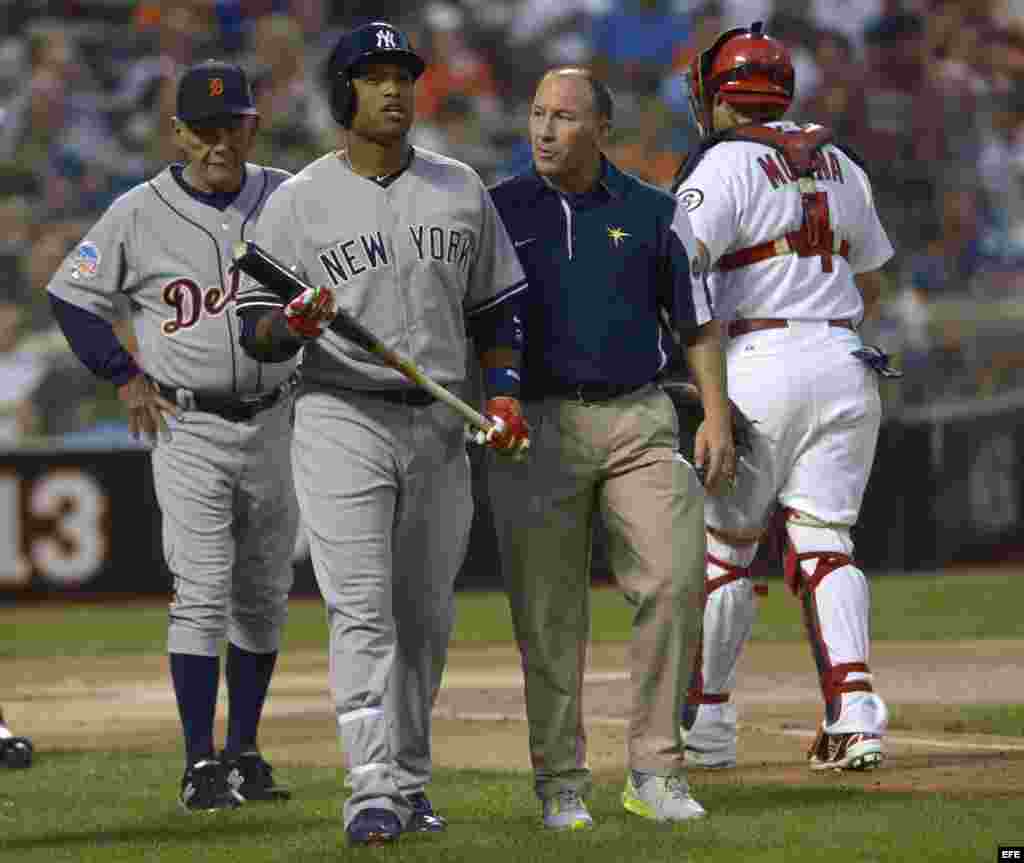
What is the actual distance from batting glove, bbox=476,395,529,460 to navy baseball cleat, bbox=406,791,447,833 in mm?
1024

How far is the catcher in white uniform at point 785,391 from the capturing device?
6.79m

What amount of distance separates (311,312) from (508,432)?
625 millimetres

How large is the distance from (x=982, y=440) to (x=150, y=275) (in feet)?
32.4

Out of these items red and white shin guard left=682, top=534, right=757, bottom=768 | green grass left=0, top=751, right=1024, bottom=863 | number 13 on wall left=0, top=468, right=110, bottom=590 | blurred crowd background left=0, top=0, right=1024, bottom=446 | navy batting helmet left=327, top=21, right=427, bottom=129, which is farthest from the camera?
blurred crowd background left=0, top=0, right=1024, bottom=446

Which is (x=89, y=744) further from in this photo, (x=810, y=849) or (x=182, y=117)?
(x=810, y=849)

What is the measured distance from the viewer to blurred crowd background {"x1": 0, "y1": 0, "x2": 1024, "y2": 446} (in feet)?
49.6

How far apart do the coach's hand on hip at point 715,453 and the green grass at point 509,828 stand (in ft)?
3.12

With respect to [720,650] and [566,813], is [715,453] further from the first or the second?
[720,650]

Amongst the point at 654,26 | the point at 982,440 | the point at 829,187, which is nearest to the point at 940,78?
the point at 654,26

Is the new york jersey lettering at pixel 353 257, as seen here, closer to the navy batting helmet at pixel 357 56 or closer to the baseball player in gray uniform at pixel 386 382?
the baseball player in gray uniform at pixel 386 382

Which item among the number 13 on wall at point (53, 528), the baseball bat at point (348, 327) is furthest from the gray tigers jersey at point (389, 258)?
the number 13 on wall at point (53, 528)

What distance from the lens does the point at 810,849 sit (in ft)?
17.0

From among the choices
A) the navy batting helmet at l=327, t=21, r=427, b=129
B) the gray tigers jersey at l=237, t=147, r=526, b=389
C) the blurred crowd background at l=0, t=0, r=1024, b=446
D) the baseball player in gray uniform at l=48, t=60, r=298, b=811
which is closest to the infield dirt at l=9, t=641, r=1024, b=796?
the baseball player in gray uniform at l=48, t=60, r=298, b=811

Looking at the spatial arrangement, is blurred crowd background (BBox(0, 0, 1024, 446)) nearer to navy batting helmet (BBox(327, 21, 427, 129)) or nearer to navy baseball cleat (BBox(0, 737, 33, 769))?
navy baseball cleat (BBox(0, 737, 33, 769))
